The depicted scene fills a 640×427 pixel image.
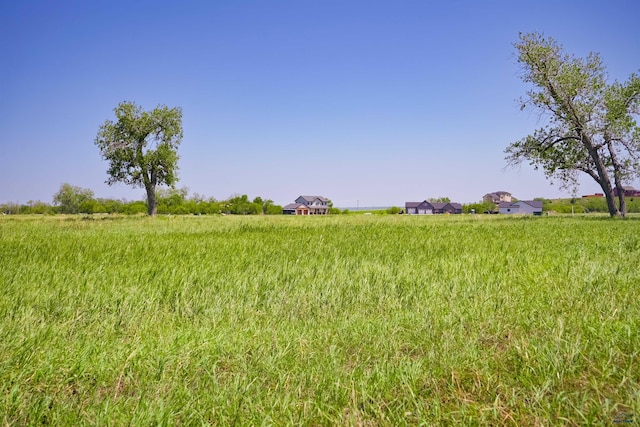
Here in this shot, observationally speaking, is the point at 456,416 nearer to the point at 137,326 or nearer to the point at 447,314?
the point at 447,314

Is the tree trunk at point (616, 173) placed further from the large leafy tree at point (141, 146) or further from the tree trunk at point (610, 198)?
the large leafy tree at point (141, 146)

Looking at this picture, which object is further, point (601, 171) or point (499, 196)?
point (499, 196)

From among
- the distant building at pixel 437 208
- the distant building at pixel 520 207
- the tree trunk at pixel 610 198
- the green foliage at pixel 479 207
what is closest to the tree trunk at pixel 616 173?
the tree trunk at pixel 610 198

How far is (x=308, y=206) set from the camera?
154 meters

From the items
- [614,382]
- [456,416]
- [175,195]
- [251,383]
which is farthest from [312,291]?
[175,195]

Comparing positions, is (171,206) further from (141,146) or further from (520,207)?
(520,207)

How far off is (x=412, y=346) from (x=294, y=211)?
14796cm

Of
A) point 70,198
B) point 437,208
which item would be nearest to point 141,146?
point 70,198

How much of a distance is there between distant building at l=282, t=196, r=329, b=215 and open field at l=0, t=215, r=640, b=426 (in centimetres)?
14125

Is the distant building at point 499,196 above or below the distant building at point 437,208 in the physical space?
above

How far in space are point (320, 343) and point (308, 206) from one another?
496 ft

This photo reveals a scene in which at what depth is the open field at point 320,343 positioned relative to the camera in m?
2.46

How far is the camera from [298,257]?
25.9 feet

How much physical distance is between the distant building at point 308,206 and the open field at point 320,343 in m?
141
